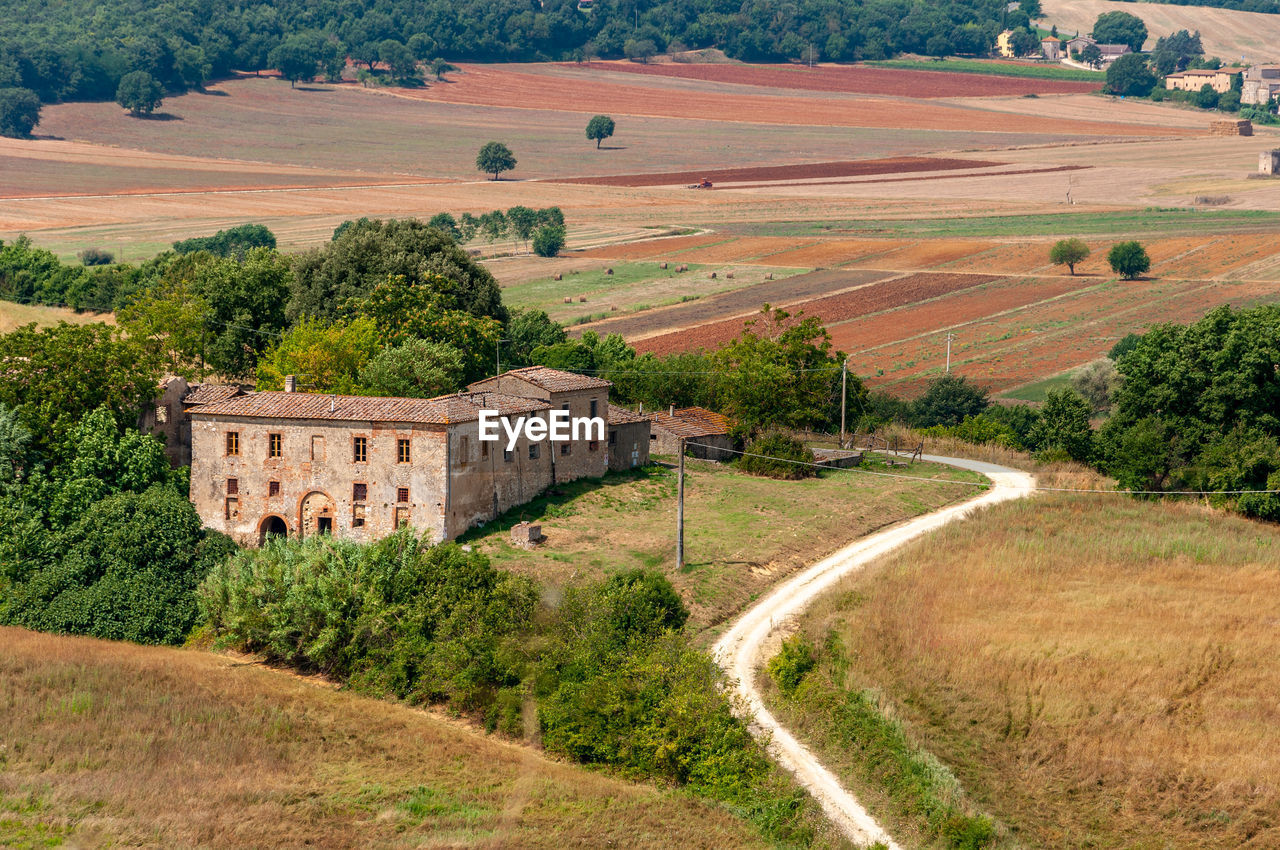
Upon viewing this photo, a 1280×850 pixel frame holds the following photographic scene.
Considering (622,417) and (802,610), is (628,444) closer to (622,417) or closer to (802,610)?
(622,417)

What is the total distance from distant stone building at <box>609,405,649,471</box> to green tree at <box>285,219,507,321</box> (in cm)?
1466

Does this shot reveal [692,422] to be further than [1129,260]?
No

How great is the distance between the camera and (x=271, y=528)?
57531 mm

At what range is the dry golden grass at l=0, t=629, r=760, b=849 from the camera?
116ft

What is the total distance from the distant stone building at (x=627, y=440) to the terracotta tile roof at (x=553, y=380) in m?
2.00

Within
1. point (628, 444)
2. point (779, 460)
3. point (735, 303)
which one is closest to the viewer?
point (628, 444)

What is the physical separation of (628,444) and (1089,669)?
2832 centimetres

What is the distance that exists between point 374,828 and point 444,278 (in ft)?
149

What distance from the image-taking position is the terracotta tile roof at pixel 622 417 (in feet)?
220

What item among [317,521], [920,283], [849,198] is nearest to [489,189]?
[849,198]

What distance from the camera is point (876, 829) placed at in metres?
37.4

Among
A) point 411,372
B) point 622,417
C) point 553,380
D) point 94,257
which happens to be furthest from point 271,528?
point 94,257

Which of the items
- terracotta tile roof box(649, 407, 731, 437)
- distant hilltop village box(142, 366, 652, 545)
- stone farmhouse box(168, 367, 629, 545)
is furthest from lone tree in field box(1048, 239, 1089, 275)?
stone farmhouse box(168, 367, 629, 545)

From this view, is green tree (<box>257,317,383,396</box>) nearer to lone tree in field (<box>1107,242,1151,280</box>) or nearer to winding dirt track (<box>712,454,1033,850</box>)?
winding dirt track (<box>712,454,1033,850</box>)
